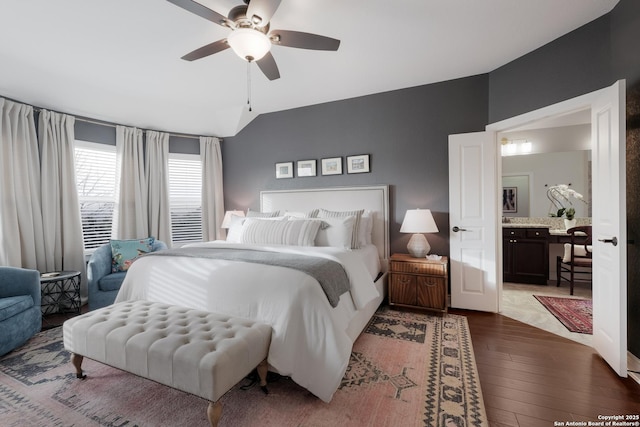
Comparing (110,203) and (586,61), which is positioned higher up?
(586,61)

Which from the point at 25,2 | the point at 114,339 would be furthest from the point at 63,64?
the point at 114,339

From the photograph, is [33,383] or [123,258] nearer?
[33,383]

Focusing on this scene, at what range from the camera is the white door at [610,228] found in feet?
6.33

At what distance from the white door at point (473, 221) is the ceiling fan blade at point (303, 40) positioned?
205 centimetres

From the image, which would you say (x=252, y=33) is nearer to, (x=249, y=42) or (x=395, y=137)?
(x=249, y=42)

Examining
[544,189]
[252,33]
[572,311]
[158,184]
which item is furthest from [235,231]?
[544,189]

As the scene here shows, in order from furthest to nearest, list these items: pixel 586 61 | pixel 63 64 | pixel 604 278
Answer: pixel 63 64 → pixel 586 61 → pixel 604 278

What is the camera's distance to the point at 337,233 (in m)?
3.13

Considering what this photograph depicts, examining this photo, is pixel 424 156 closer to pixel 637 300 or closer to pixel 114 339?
pixel 637 300

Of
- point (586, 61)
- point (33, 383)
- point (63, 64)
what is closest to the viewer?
point (33, 383)

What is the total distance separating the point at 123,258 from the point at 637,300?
16.7 feet

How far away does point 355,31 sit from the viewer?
2.45 meters

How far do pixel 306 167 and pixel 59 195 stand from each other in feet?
10.6

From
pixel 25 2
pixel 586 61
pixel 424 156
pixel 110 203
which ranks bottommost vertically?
pixel 110 203
